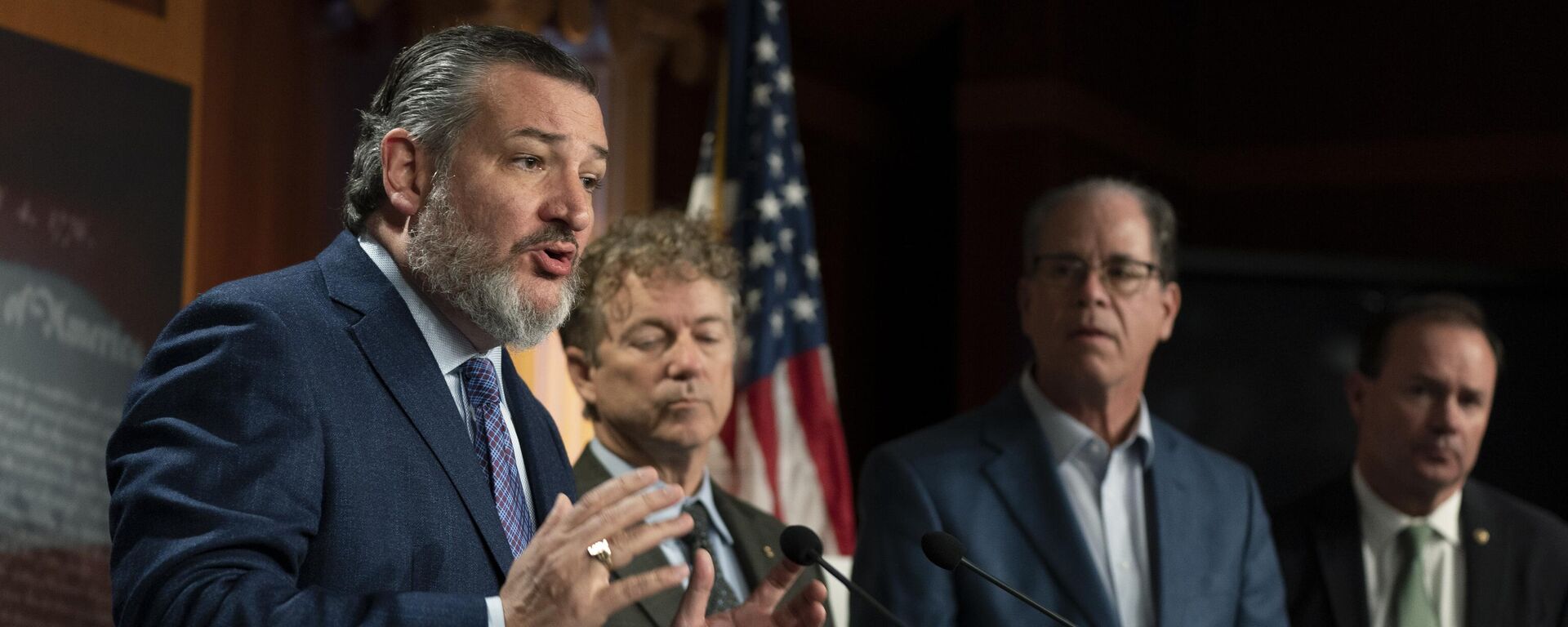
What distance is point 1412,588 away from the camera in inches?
128

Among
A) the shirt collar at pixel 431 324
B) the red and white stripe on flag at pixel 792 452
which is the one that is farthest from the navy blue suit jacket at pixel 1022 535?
the shirt collar at pixel 431 324

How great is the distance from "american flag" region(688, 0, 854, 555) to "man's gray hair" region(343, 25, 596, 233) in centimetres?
219

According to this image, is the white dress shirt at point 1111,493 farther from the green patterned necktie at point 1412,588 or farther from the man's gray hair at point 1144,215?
the green patterned necktie at point 1412,588

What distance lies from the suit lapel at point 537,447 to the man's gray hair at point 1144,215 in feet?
4.79

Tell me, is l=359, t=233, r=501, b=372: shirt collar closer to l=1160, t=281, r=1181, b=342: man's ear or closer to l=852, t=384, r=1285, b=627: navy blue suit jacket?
l=852, t=384, r=1285, b=627: navy blue suit jacket

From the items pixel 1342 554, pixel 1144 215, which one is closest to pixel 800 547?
pixel 1144 215

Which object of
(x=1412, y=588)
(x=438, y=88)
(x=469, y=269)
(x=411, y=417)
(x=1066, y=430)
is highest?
(x=438, y=88)

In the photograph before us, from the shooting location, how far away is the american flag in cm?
410

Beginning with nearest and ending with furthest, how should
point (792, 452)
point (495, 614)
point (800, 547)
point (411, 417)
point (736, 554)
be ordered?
1. point (495, 614)
2. point (411, 417)
3. point (800, 547)
4. point (736, 554)
5. point (792, 452)

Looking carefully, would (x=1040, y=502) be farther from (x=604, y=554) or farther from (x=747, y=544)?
(x=604, y=554)

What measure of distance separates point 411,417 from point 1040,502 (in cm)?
155

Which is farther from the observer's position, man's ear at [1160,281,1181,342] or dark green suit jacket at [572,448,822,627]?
man's ear at [1160,281,1181,342]

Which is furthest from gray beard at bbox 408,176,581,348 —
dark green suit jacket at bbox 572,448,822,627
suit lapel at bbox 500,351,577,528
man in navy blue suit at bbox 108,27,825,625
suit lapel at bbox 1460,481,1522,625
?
suit lapel at bbox 1460,481,1522,625

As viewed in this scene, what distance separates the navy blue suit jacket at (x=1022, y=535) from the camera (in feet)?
9.07
